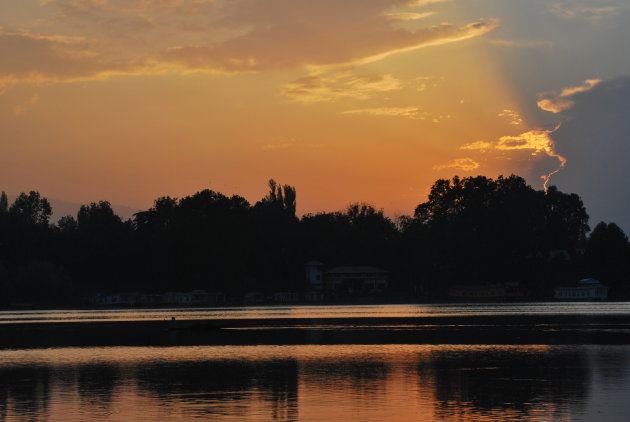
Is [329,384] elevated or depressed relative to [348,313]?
depressed

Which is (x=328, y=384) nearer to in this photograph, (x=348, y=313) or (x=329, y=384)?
(x=329, y=384)

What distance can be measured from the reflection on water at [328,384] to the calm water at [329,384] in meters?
0.06

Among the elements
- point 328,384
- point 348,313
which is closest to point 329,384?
point 328,384

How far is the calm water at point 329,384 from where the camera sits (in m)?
36.0

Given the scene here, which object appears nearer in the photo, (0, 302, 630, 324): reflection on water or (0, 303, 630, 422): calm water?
(0, 303, 630, 422): calm water

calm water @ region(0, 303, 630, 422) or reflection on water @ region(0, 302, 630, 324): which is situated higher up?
reflection on water @ region(0, 302, 630, 324)

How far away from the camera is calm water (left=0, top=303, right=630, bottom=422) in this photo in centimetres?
3597

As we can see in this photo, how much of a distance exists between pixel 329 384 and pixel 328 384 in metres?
0.06

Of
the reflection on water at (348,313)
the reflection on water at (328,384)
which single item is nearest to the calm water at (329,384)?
the reflection on water at (328,384)

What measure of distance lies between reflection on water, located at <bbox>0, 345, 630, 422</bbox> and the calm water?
0.20 ft

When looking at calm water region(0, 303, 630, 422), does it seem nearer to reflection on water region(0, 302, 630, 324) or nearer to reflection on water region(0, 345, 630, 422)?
reflection on water region(0, 345, 630, 422)

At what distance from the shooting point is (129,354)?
66.6 metres

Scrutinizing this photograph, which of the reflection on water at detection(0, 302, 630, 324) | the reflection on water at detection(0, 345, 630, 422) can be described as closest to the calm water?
the reflection on water at detection(0, 345, 630, 422)

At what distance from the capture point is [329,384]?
148ft
